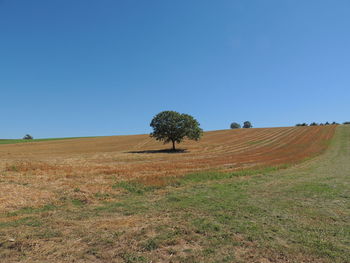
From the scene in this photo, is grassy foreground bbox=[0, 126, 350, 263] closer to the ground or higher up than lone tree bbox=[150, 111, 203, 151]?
closer to the ground

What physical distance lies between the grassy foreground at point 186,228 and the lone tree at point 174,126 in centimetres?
3304

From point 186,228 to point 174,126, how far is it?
3690cm

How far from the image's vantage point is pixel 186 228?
18.7 feet

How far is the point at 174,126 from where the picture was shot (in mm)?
42375

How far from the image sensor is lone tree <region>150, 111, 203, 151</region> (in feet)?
140

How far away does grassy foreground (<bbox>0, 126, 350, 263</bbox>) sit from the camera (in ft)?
14.6

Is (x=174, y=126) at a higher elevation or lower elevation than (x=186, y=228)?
higher

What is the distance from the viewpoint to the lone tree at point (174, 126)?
42.7 meters

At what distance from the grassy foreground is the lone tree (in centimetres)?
3304

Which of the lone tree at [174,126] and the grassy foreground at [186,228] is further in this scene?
the lone tree at [174,126]

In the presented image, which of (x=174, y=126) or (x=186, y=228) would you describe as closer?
(x=186, y=228)

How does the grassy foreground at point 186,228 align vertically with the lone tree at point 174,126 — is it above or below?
below

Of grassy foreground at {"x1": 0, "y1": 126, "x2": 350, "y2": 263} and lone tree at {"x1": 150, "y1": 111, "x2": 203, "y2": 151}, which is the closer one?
grassy foreground at {"x1": 0, "y1": 126, "x2": 350, "y2": 263}

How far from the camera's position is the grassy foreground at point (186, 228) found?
446cm
